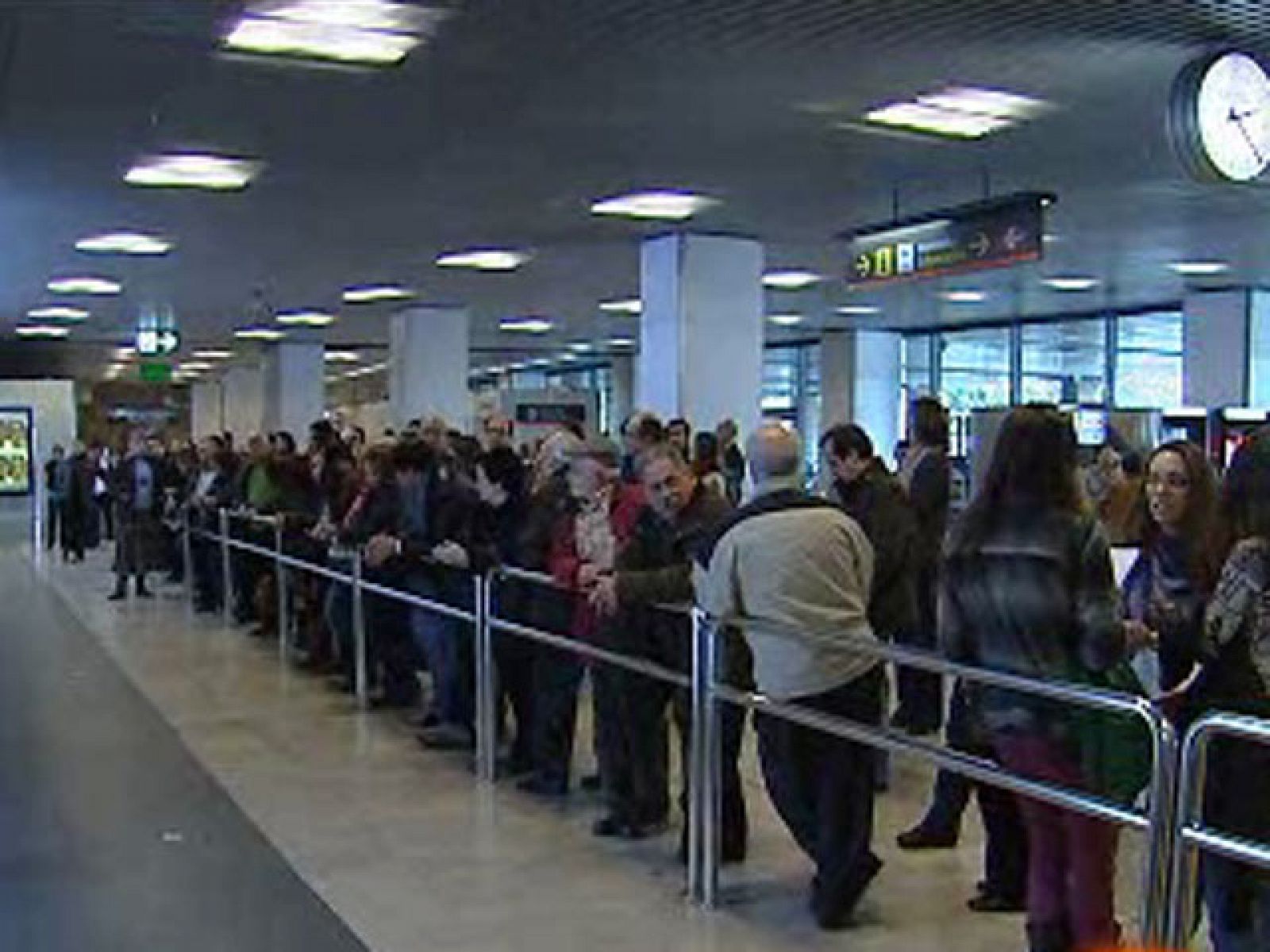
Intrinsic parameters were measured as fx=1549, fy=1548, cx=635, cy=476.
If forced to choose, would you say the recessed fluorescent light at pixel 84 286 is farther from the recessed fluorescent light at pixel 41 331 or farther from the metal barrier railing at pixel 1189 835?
the metal barrier railing at pixel 1189 835

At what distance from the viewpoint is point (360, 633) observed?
873 centimetres

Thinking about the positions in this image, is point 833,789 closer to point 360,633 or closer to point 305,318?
point 360,633

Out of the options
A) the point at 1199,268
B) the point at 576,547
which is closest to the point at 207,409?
the point at 1199,268

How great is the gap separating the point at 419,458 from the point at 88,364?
30.6 m

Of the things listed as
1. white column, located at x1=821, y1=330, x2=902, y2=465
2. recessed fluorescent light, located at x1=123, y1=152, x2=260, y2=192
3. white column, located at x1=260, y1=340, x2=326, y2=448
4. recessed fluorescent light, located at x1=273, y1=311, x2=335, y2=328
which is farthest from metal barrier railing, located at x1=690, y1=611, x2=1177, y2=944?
white column, located at x1=260, y1=340, x2=326, y2=448

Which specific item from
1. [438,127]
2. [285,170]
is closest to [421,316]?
[285,170]

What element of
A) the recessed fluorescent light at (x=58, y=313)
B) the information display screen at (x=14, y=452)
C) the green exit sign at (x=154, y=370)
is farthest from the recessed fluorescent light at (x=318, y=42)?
the information display screen at (x=14, y=452)

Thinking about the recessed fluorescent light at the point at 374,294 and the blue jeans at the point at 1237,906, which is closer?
the blue jeans at the point at 1237,906

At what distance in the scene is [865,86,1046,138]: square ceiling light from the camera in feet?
25.9

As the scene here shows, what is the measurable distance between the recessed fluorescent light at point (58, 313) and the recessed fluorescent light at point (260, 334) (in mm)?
2557

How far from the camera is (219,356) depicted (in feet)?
103

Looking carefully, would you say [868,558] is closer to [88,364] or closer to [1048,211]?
[1048,211]

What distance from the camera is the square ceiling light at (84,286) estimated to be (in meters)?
17.4

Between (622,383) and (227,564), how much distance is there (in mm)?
19185
